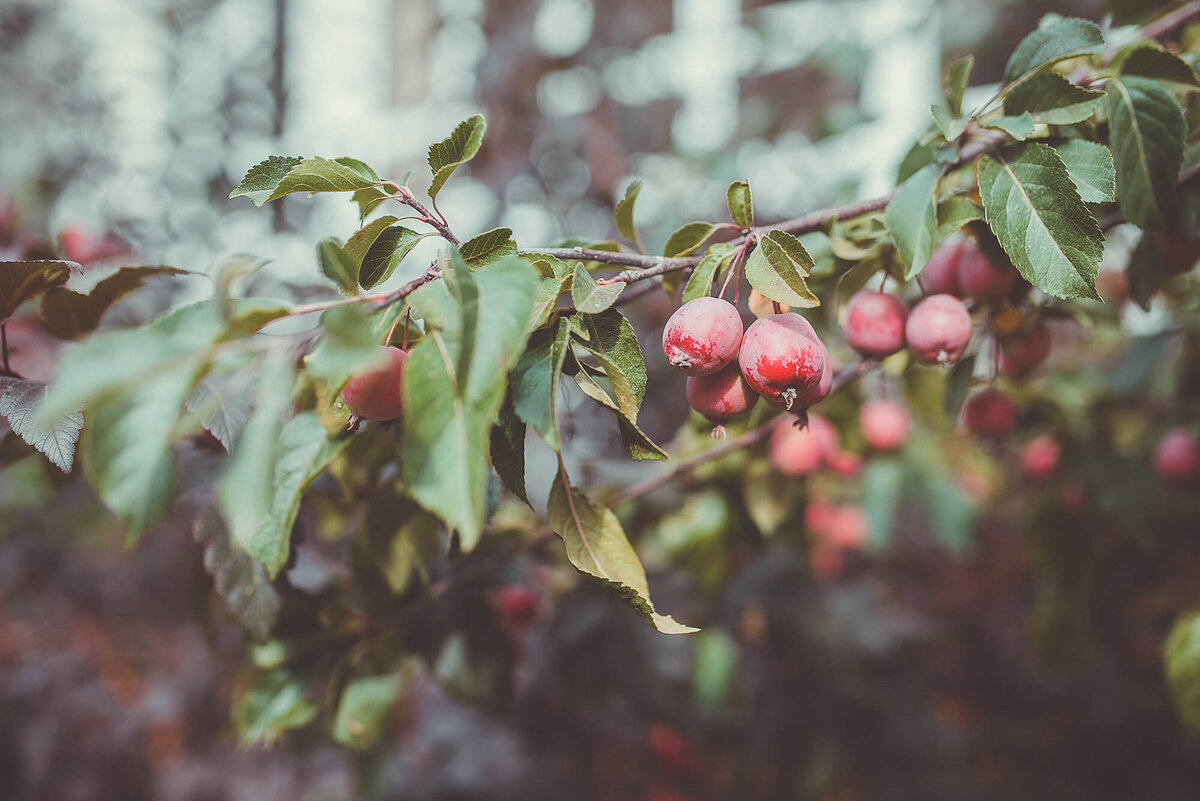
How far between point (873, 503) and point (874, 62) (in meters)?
1.25

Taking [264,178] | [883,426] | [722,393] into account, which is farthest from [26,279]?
[883,426]

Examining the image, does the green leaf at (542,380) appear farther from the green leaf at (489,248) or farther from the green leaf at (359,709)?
the green leaf at (359,709)

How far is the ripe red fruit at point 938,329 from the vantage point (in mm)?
573

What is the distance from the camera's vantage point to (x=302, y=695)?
0.74m

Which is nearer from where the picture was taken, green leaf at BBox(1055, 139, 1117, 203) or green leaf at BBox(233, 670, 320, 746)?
green leaf at BBox(1055, 139, 1117, 203)

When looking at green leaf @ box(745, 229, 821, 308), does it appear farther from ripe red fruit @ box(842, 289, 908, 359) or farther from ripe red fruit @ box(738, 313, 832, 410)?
ripe red fruit @ box(842, 289, 908, 359)

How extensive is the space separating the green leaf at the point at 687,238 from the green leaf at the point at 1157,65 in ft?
1.18

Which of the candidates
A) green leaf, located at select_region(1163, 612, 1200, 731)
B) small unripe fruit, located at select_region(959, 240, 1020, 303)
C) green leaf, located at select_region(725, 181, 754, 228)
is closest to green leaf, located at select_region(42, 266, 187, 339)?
green leaf, located at select_region(725, 181, 754, 228)

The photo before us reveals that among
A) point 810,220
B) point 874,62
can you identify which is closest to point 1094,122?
point 810,220

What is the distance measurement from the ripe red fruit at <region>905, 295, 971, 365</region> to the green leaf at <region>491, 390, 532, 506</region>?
35cm

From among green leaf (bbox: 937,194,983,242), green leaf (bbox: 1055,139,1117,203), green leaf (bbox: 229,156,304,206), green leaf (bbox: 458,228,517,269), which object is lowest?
green leaf (bbox: 937,194,983,242)

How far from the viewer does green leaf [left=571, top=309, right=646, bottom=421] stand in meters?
0.47

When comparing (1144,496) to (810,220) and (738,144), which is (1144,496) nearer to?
(810,220)

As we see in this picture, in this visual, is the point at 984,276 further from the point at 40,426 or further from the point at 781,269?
the point at 40,426
